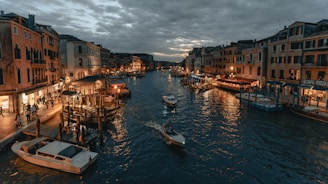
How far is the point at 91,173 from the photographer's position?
1938 cm

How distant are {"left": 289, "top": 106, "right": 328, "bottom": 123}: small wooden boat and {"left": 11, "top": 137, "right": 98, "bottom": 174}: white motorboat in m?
33.9

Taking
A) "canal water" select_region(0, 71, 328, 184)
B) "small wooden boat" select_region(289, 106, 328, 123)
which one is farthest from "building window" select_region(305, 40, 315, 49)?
"canal water" select_region(0, 71, 328, 184)

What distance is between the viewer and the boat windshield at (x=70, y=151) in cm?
1970

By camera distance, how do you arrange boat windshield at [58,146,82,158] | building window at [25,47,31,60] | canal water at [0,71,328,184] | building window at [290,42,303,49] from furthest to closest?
building window at [290,42,303,49] → building window at [25,47,31,60] → boat windshield at [58,146,82,158] → canal water at [0,71,328,184]

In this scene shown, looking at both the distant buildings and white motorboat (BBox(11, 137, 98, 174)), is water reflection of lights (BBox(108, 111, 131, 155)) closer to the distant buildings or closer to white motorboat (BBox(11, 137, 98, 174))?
white motorboat (BBox(11, 137, 98, 174))

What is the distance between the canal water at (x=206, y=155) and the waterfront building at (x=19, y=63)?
1220 cm

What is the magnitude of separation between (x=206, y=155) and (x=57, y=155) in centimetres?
1479

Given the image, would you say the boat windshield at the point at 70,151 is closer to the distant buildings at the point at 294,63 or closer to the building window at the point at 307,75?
the distant buildings at the point at 294,63

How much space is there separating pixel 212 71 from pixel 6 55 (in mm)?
88554

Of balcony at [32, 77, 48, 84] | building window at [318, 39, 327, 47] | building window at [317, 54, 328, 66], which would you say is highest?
building window at [318, 39, 327, 47]

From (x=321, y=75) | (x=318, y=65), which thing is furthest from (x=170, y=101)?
(x=321, y=75)

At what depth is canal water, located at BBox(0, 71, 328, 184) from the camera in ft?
61.4

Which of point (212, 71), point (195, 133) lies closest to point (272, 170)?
point (195, 133)

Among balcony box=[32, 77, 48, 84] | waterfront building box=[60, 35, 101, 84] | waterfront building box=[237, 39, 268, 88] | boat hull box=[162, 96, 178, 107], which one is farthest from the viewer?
waterfront building box=[60, 35, 101, 84]
